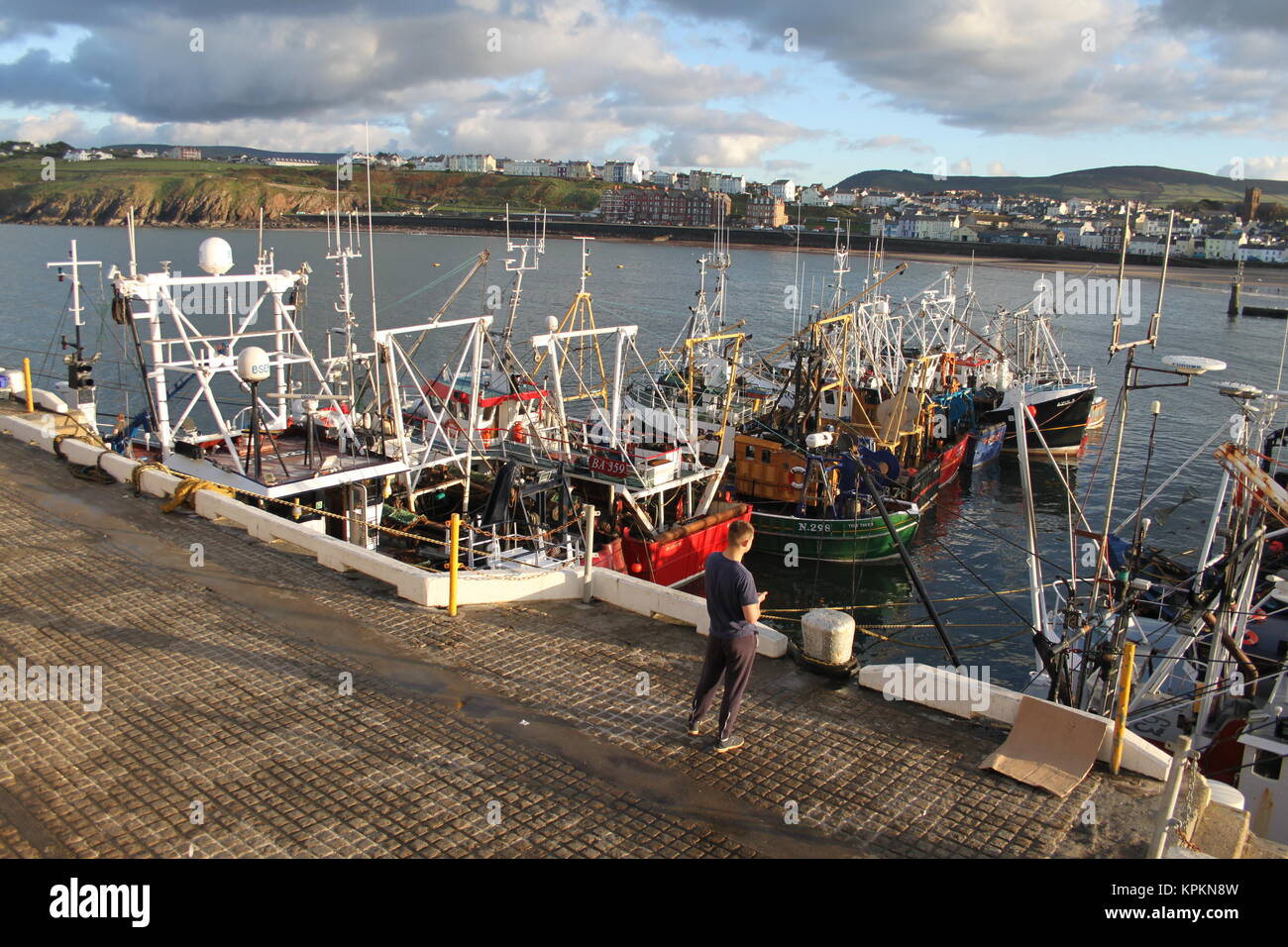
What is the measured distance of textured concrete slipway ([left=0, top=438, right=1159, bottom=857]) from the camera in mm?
6906

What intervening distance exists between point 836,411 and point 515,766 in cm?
2645

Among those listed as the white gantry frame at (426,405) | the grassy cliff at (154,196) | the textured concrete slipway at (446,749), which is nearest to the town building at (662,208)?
the grassy cliff at (154,196)

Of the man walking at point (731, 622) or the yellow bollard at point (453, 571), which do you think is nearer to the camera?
the man walking at point (731, 622)

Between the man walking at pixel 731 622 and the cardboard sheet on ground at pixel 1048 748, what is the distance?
2.16m

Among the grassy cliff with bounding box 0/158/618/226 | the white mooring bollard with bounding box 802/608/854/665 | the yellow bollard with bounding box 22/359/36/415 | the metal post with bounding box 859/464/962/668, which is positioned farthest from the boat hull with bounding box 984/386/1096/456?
the grassy cliff with bounding box 0/158/618/226

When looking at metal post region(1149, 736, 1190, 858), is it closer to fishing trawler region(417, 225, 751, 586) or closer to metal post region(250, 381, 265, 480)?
metal post region(250, 381, 265, 480)

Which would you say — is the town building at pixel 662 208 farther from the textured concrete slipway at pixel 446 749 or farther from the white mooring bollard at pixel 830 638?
the white mooring bollard at pixel 830 638

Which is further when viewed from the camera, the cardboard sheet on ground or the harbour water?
the harbour water

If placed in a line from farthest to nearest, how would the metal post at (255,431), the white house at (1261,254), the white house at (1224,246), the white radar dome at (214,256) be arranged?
the white house at (1224,246)
the white house at (1261,254)
the white radar dome at (214,256)
the metal post at (255,431)

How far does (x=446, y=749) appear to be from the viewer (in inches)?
315

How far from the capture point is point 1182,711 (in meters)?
15.3

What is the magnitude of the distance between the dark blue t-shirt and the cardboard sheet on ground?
2417 mm

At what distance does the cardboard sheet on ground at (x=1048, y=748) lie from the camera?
7833mm

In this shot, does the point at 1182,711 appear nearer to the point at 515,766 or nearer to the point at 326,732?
the point at 515,766
